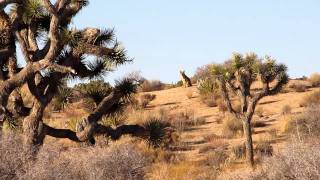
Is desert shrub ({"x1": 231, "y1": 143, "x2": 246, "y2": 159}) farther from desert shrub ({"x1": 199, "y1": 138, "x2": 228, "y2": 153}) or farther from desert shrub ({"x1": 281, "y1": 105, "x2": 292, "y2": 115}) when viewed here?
desert shrub ({"x1": 281, "y1": 105, "x2": 292, "y2": 115})

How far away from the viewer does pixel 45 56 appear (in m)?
13.7

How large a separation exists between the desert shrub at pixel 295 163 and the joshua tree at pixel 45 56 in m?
5.75

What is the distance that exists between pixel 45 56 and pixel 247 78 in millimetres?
7302

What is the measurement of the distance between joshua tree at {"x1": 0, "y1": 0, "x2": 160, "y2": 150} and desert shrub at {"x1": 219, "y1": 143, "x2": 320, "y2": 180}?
18.9 ft

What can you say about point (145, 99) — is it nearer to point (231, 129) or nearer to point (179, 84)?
point (179, 84)

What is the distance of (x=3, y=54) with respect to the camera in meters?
13.9

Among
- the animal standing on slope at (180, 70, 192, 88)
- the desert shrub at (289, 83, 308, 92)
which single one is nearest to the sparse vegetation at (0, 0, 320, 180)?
the desert shrub at (289, 83, 308, 92)

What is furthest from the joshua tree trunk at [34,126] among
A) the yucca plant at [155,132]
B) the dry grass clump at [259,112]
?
the dry grass clump at [259,112]

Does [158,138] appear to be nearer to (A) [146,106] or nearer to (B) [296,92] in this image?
(A) [146,106]

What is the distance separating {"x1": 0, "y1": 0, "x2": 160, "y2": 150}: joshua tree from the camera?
13312 mm

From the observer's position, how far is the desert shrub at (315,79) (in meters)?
40.0

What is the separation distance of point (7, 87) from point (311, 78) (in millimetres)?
31759

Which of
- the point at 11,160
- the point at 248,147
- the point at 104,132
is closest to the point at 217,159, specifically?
the point at 248,147

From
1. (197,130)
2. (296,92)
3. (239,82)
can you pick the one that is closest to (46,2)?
(239,82)
